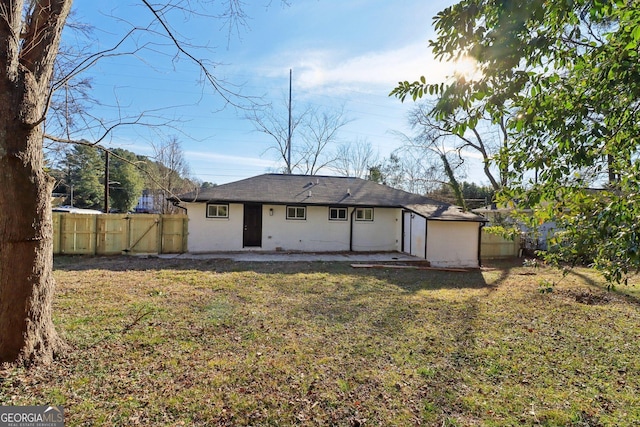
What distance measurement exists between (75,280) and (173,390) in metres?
6.61

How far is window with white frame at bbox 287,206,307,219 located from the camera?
14547mm

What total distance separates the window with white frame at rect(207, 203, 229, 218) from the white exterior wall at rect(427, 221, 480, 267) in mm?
8755

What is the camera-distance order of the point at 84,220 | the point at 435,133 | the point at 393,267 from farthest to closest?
1. the point at 435,133
2. the point at 84,220
3. the point at 393,267

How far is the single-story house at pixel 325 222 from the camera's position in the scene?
506 inches

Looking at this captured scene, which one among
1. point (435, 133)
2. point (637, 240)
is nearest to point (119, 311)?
point (637, 240)

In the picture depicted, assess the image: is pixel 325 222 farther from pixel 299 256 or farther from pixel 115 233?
pixel 115 233

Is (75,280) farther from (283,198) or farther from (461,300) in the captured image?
(461,300)

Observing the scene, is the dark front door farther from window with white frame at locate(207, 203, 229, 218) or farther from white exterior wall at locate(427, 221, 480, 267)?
white exterior wall at locate(427, 221, 480, 267)

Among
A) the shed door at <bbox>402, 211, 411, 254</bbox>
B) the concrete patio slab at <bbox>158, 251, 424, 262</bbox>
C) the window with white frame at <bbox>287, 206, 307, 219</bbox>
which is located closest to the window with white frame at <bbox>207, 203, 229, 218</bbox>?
the concrete patio slab at <bbox>158, 251, 424, 262</bbox>

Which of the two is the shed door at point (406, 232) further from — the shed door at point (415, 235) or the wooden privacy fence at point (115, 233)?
the wooden privacy fence at point (115, 233)

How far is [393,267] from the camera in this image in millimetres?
11266

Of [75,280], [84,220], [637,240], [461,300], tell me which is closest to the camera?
[637,240]

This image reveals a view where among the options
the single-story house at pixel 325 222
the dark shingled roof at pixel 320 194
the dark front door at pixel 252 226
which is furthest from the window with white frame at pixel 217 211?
the dark front door at pixel 252 226

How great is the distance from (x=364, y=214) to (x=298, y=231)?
131 inches
